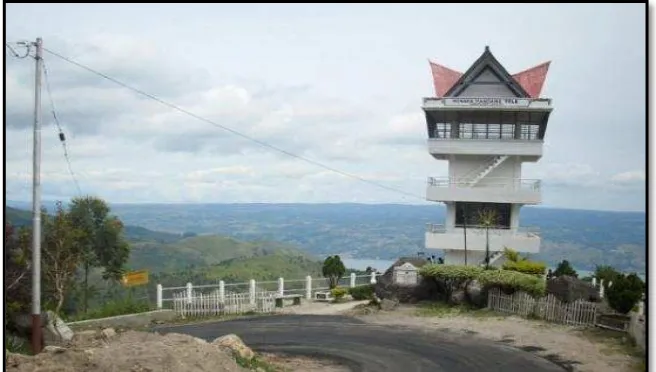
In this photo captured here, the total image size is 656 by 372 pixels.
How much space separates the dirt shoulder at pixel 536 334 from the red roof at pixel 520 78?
39.5ft

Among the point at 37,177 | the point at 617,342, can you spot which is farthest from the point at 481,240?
the point at 37,177

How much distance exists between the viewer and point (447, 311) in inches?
906

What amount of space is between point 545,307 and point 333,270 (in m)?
12.2

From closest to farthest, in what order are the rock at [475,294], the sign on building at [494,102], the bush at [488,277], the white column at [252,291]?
the bush at [488,277] < the rock at [475,294] < the white column at [252,291] < the sign on building at [494,102]

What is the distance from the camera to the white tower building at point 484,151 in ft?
96.8

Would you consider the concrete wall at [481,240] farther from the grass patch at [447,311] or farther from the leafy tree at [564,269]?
the grass patch at [447,311]

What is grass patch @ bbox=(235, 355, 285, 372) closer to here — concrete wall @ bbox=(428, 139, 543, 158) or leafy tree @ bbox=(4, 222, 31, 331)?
leafy tree @ bbox=(4, 222, 31, 331)

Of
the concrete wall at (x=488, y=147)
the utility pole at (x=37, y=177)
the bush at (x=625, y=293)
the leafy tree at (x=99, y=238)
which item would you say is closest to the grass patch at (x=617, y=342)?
the bush at (x=625, y=293)

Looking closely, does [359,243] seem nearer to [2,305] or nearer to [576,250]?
[576,250]

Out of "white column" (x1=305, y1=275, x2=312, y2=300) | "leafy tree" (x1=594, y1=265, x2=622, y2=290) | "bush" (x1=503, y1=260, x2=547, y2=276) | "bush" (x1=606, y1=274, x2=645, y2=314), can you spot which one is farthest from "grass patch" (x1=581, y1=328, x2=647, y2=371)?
"leafy tree" (x1=594, y1=265, x2=622, y2=290)

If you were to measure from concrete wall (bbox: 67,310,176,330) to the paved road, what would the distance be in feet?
4.64

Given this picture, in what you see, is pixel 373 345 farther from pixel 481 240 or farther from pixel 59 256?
pixel 481 240

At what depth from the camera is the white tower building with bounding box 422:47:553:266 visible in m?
29.5

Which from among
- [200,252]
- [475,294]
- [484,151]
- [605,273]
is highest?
[484,151]
